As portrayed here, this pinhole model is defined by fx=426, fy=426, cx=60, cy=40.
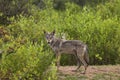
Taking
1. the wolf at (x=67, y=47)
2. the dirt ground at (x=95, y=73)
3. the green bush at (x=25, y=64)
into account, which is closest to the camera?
the green bush at (x=25, y=64)

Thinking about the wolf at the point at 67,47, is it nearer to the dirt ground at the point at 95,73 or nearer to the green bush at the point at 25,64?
the dirt ground at the point at 95,73

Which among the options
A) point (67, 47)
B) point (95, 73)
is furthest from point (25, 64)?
point (95, 73)

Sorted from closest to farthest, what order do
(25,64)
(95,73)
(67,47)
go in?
(25,64) < (67,47) < (95,73)

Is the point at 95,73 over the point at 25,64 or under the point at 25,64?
under

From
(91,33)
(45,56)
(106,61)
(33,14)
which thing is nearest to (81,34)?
(91,33)

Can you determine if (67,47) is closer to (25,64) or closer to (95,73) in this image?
(95,73)

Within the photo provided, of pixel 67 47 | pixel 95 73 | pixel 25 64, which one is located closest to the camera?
pixel 25 64

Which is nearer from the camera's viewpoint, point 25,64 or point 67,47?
point 25,64

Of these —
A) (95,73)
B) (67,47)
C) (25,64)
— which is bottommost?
(95,73)

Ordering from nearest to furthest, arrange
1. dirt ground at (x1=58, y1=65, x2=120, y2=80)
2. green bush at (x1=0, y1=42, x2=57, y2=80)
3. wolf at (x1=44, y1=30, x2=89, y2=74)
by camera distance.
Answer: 1. green bush at (x1=0, y1=42, x2=57, y2=80)
2. dirt ground at (x1=58, y1=65, x2=120, y2=80)
3. wolf at (x1=44, y1=30, x2=89, y2=74)

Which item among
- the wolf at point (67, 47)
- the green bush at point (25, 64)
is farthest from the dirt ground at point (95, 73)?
the green bush at point (25, 64)

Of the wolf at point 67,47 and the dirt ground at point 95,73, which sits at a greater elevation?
the wolf at point 67,47

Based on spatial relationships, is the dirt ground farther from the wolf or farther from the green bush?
the green bush

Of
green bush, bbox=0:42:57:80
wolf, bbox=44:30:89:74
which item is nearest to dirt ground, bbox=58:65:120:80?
wolf, bbox=44:30:89:74
